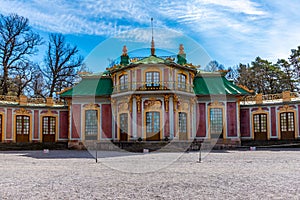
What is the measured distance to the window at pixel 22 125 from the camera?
81.7ft

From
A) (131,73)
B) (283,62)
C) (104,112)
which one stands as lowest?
(104,112)

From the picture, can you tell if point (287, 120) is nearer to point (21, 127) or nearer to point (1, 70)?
point (21, 127)

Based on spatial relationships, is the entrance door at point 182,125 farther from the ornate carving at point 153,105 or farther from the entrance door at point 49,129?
the entrance door at point 49,129

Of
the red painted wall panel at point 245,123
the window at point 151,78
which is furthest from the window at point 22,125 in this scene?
the red painted wall panel at point 245,123

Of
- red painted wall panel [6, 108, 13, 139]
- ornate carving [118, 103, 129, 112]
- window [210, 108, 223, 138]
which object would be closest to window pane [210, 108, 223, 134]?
window [210, 108, 223, 138]

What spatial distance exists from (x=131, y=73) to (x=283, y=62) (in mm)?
23725

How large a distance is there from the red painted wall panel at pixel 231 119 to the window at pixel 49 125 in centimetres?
1327

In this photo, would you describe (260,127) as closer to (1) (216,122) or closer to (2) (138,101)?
(1) (216,122)

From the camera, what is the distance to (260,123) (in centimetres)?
2530

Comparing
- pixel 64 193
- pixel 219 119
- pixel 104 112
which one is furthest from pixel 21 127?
pixel 64 193

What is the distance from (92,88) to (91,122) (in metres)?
2.60

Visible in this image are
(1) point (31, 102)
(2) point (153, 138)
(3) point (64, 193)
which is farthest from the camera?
(1) point (31, 102)

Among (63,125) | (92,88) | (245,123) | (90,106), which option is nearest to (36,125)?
(63,125)

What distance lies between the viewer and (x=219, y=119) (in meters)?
24.4
